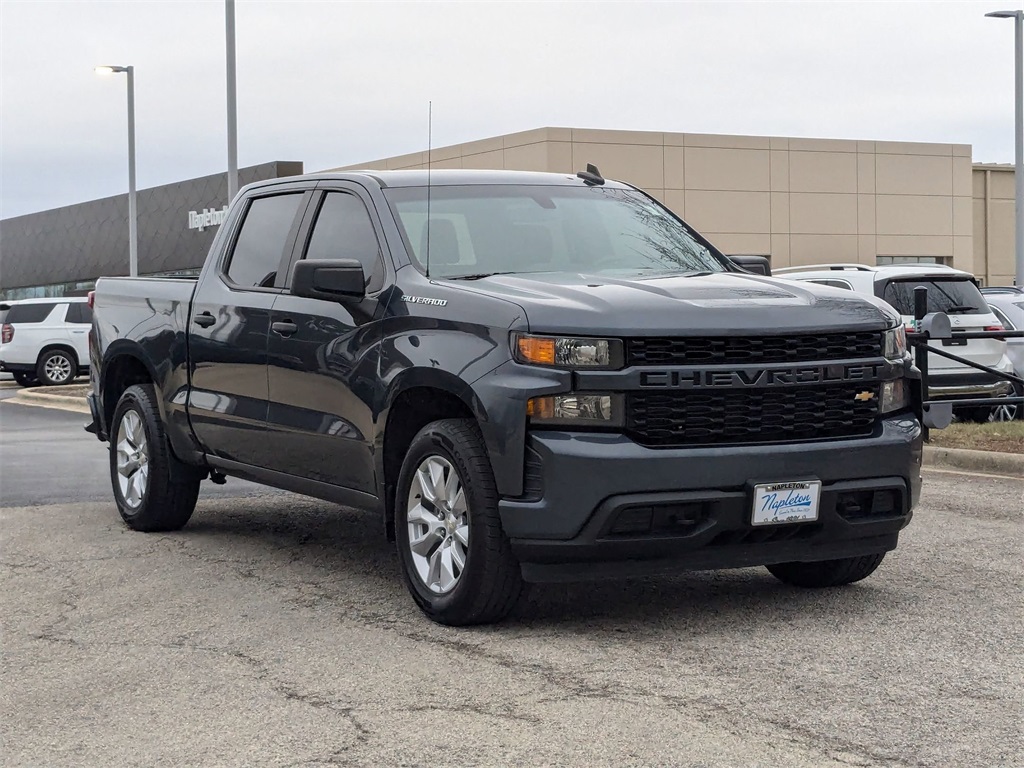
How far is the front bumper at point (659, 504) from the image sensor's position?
229 inches

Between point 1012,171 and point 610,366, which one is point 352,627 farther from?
point 1012,171

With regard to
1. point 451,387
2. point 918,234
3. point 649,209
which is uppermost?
point 918,234

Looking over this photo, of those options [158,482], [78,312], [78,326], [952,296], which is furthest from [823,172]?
[158,482]

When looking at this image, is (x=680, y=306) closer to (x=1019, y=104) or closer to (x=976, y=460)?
(x=976, y=460)

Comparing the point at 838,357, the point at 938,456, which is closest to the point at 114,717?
the point at 838,357

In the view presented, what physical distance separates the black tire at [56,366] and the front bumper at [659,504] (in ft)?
89.5

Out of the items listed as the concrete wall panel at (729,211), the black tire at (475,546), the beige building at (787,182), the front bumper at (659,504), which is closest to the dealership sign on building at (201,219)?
the beige building at (787,182)

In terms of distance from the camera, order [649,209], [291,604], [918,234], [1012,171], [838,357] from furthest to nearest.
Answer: [1012,171], [918,234], [649,209], [291,604], [838,357]

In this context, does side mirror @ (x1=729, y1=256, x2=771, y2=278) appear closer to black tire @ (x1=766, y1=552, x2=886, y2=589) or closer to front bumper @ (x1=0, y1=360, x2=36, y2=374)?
black tire @ (x1=766, y1=552, x2=886, y2=589)

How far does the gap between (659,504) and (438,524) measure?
1.02m

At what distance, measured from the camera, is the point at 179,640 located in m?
6.21

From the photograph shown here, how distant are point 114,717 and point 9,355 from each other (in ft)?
91.5

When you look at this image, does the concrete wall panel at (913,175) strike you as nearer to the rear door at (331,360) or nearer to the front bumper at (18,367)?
the front bumper at (18,367)

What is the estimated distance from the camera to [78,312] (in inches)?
1255
